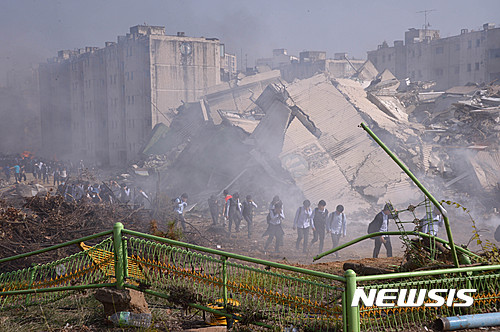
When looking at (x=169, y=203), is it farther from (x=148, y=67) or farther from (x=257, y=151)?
(x=148, y=67)

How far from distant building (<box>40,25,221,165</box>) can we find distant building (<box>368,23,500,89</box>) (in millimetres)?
19534

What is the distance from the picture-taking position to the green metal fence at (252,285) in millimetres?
3748

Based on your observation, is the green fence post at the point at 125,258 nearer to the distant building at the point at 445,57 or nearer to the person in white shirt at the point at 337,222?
the person in white shirt at the point at 337,222

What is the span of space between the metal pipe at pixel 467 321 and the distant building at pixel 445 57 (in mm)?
39508

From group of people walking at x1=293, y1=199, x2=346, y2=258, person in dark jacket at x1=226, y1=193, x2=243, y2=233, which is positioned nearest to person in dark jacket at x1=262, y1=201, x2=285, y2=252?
group of people walking at x1=293, y1=199, x2=346, y2=258

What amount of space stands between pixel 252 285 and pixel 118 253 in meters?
1.32

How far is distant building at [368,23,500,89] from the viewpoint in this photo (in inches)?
1576

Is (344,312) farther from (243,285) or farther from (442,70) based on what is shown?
(442,70)

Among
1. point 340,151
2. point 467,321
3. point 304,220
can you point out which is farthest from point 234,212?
point 467,321

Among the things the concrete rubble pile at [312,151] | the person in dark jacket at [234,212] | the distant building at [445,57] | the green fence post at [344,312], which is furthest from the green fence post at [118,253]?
the distant building at [445,57]

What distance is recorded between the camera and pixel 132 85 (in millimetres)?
38281

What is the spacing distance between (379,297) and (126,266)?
91.9 inches

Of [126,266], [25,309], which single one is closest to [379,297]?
[126,266]

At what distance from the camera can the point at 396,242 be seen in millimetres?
12516
